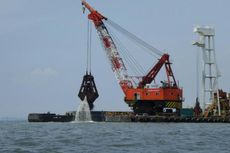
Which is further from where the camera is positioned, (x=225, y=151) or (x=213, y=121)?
(x=213, y=121)

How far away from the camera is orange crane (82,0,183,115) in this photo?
121875 mm

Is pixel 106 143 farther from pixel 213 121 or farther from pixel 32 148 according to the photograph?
pixel 213 121

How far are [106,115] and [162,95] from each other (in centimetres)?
1622

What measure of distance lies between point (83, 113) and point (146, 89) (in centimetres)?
1692

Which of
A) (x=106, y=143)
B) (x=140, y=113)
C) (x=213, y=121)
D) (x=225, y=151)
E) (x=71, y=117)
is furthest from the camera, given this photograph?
(x=71, y=117)

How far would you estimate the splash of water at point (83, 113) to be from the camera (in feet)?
427

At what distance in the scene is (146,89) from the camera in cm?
12306

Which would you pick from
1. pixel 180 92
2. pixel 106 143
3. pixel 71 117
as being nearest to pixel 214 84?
pixel 180 92

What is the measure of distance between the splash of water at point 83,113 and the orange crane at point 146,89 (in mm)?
9564

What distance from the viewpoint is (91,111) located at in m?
132

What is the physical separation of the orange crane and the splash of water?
9.56 m

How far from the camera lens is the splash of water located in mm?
130125

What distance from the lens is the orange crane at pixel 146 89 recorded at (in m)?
122

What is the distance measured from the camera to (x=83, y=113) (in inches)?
5167
